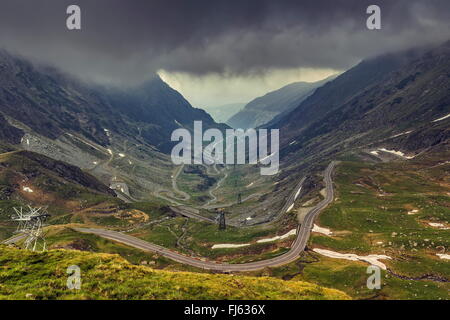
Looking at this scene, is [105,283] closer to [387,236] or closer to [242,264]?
[242,264]

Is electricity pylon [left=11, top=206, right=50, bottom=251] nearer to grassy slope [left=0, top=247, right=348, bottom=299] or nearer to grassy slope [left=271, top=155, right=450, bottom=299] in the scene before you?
grassy slope [left=0, top=247, right=348, bottom=299]

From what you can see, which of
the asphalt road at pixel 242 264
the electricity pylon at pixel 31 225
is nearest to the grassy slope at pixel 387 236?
the asphalt road at pixel 242 264

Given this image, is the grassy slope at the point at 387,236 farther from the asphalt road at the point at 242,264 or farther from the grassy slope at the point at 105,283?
the grassy slope at the point at 105,283

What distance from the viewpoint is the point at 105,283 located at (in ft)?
103

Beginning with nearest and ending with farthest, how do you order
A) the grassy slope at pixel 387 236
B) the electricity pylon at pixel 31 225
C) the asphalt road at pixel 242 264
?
the electricity pylon at pixel 31 225 < the grassy slope at pixel 387 236 < the asphalt road at pixel 242 264

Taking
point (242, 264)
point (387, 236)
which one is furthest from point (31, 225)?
point (387, 236)

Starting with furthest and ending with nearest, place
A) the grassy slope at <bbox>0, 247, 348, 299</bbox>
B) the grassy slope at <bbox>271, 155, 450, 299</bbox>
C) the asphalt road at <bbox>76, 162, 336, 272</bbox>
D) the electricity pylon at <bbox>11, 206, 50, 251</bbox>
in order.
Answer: the asphalt road at <bbox>76, 162, 336, 272</bbox> < the grassy slope at <bbox>271, 155, 450, 299</bbox> < the electricity pylon at <bbox>11, 206, 50, 251</bbox> < the grassy slope at <bbox>0, 247, 348, 299</bbox>

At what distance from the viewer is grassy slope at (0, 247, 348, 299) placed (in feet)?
94.4

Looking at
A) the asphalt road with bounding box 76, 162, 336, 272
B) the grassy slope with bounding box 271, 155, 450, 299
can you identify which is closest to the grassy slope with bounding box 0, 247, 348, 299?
the grassy slope with bounding box 271, 155, 450, 299

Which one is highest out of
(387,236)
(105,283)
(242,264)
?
(105,283)

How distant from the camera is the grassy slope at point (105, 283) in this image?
28.8 meters

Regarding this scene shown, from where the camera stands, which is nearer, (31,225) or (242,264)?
(31,225)

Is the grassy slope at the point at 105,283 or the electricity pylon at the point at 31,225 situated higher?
the electricity pylon at the point at 31,225
